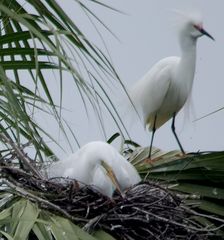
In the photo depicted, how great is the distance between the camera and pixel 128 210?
3133 millimetres

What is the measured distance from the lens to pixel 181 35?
205 inches

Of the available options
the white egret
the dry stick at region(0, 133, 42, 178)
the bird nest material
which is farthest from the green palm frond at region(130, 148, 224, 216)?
the dry stick at region(0, 133, 42, 178)

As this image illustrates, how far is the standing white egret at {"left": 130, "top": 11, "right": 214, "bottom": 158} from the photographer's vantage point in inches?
205

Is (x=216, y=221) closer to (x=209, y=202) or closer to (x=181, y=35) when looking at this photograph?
(x=209, y=202)

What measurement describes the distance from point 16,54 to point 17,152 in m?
0.61

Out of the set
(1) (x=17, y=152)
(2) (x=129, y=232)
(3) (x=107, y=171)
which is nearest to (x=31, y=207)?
(1) (x=17, y=152)

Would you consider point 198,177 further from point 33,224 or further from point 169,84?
point 169,84

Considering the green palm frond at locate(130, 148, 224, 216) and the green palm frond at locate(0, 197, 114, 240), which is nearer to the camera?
the green palm frond at locate(0, 197, 114, 240)

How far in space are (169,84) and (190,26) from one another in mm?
450

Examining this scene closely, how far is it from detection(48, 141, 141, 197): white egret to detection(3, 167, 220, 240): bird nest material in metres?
0.24

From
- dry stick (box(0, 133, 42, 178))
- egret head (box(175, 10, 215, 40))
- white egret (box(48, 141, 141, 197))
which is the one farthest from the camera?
egret head (box(175, 10, 215, 40))

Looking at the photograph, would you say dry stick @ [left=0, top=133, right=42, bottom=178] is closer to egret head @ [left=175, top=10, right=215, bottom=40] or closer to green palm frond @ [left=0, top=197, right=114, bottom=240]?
green palm frond @ [left=0, top=197, right=114, bottom=240]

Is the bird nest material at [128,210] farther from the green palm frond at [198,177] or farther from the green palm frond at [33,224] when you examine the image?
the green palm frond at [33,224]

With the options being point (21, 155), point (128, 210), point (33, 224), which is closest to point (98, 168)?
point (128, 210)
